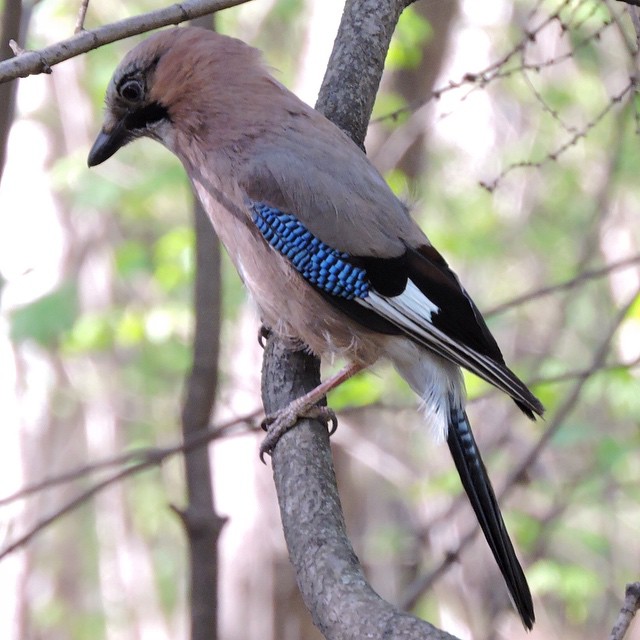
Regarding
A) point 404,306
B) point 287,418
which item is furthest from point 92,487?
point 404,306

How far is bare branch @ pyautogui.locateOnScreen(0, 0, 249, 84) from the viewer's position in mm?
1669

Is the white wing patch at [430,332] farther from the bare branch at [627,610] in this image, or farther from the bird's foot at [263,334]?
the bare branch at [627,610]

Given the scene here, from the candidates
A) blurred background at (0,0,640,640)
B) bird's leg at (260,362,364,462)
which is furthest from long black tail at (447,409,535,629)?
blurred background at (0,0,640,640)

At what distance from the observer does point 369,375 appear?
502 centimetres

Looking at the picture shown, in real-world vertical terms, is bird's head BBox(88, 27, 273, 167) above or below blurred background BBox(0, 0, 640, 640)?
below

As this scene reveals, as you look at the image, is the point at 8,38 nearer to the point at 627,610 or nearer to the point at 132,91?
the point at 132,91

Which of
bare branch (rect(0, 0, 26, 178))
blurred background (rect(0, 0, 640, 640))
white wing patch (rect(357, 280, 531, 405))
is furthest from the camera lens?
blurred background (rect(0, 0, 640, 640))

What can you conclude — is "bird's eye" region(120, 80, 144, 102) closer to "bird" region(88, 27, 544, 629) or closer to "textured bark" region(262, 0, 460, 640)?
"bird" region(88, 27, 544, 629)

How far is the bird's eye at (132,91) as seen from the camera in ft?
9.33

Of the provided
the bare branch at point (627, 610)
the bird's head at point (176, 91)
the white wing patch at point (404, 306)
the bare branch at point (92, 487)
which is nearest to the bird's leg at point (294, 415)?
the bare branch at point (92, 487)

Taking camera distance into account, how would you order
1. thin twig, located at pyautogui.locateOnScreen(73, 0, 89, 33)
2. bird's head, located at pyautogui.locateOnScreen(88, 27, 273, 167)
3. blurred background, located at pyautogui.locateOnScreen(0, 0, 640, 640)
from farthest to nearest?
blurred background, located at pyautogui.locateOnScreen(0, 0, 640, 640) → bird's head, located at pyautogui.locateOnScreen(88, 27, 273, 167) → thin twig, located at pyautogui.locateOnScreen(73, 0, 89, 33)

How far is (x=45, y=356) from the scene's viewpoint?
1011cm

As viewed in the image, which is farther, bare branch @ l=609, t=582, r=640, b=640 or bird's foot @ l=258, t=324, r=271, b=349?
bird's foot @ l=258, t=324, r=271, b=349

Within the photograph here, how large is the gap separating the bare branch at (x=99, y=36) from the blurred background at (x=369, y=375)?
2341mm
